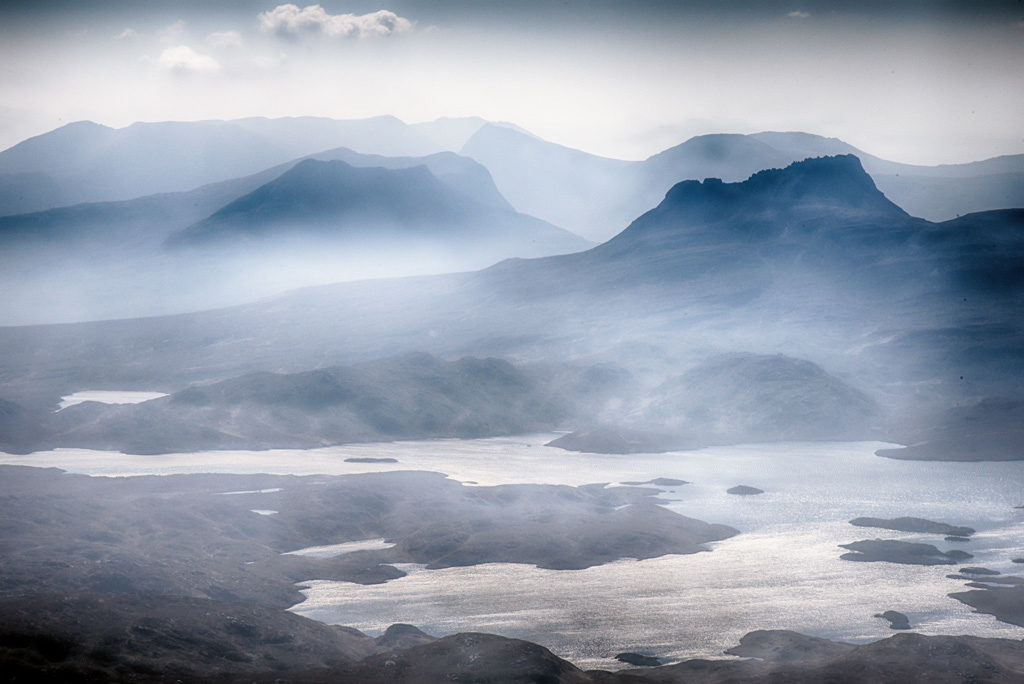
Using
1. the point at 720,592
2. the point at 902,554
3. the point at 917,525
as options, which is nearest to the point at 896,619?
the point at 720,592

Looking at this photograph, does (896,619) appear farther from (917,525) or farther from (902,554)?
(917,525)

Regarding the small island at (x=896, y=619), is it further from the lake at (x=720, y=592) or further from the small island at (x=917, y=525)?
the small island at (x=917, y=525)

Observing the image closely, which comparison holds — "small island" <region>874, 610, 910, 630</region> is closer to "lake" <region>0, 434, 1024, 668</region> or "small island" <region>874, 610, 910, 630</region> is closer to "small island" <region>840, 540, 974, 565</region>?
"lake" <region>0, 434, 1024, 668</region>

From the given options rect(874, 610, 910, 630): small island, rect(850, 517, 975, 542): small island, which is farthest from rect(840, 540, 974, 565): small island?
rect(874, 610, 910, 630): small island

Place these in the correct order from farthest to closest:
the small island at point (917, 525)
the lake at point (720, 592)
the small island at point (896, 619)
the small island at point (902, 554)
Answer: the small island at point (917, 525), the small island at point (902, 554), the small island at point (896, 619), the lake at point (720, 592)

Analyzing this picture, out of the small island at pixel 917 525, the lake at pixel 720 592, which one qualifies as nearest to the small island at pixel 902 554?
the lake at pixel 720 592

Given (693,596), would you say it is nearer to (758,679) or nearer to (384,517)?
(758,679)

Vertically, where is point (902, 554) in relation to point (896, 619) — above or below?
below

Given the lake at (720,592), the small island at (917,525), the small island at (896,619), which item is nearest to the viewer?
the lake at (720,592)

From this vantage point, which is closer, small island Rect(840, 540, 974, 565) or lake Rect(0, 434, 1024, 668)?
lake Rect(0, 434, 1024, 668)

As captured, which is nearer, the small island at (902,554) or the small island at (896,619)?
the small island at (896,619)

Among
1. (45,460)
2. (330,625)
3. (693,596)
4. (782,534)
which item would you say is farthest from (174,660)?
(45,460)

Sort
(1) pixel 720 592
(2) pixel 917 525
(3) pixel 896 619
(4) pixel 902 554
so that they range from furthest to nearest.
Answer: (2) pixel 917 525 → (4) pixel 902 554 → (1) pixel 720 592 → (3) pixel 896 619
